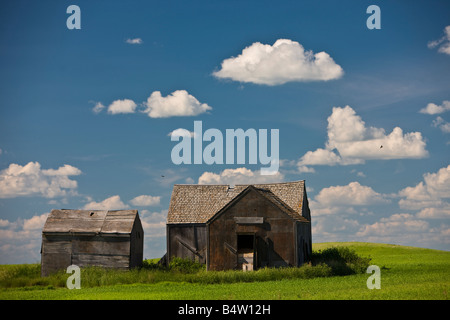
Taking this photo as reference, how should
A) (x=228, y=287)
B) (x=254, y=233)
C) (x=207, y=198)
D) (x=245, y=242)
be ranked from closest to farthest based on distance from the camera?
(x=228, y=287) < (x=254, y=233) < (x=245, y=242) < (x=207, y=198)

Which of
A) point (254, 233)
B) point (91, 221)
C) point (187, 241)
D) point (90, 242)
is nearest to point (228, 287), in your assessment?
point (254, 233)

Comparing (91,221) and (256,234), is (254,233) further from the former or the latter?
(91,221)

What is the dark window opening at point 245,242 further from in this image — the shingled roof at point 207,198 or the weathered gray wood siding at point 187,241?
the shingled roof at point 207,198

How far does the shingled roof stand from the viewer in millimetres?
37438

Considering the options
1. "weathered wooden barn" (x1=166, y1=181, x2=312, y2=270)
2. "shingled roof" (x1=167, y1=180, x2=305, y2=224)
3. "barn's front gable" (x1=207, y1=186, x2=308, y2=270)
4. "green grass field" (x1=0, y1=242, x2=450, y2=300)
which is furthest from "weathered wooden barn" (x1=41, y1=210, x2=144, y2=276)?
"barn's front gable" (x1=207, y1=186, x2=308, y2=270)

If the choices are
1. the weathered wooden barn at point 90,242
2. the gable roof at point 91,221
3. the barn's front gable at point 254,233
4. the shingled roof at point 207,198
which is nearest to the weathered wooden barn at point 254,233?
the barn's front gable at point 254,233

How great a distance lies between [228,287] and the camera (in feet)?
86.4

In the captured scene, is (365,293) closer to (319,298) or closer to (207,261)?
(319,298)

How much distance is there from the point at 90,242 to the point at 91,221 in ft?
5.40

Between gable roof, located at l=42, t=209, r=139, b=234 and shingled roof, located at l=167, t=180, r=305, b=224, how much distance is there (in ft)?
11.8

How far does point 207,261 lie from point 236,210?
384cm

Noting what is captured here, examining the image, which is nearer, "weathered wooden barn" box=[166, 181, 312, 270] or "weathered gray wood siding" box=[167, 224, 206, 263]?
"weathered wooden barn" box=[166, 181, 312, 270]

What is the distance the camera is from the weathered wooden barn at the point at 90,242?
112 feet

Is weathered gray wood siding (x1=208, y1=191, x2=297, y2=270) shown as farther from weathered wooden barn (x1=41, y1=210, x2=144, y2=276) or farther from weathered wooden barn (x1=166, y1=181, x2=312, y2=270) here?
weathered wooden barn (x1=41, y1=210, x2=144, y2=276)
